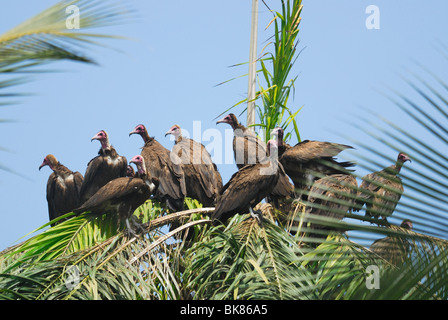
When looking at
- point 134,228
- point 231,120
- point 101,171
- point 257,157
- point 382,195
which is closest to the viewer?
point 382,195

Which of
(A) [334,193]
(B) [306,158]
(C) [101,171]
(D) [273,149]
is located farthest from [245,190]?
(C) [101,171]

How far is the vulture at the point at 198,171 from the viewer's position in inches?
316

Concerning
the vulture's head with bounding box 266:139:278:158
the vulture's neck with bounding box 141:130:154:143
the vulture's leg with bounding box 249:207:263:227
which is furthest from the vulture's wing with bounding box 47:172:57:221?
the vulture's leg with bounding box 249:207:263:227

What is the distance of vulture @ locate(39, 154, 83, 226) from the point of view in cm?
963

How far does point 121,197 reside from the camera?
22.9 ft

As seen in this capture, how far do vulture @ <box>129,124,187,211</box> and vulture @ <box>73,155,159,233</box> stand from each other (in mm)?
297

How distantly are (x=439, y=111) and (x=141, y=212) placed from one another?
20.8ft

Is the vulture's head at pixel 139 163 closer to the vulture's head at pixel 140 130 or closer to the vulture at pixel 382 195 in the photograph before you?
the vulture's head at pixel 140 130

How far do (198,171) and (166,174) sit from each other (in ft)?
1.42

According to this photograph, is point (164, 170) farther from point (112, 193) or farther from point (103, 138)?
point (103, 138)
